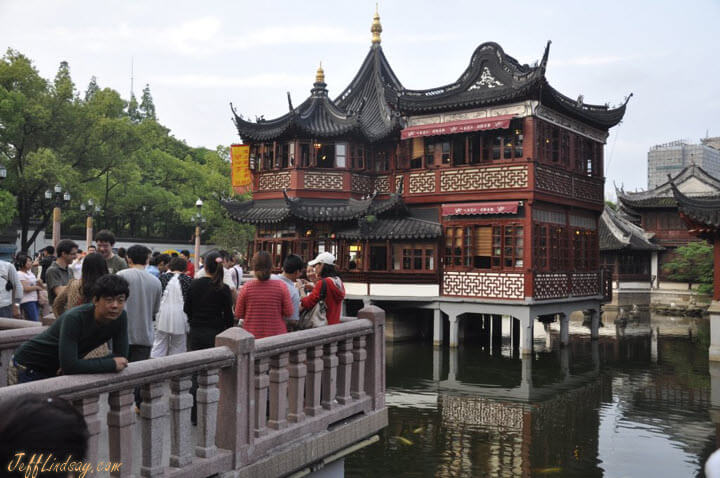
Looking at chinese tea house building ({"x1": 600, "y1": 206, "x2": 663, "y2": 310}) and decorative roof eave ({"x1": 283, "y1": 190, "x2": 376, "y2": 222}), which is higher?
decorative roof eave ({"x1": 283, "y1": 190, "x2": 376, "y2": 222})

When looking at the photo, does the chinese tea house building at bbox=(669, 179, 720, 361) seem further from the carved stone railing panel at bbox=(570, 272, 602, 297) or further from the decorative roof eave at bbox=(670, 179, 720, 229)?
the carved stone railing panel at bbox=(570, 272, 602, 297)

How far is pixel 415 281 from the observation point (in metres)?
23.6

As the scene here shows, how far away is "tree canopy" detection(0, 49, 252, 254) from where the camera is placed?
31172 mm

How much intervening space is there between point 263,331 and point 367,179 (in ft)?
65.1

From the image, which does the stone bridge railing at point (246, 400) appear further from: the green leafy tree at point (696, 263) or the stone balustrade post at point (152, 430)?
the green leafy tree at point (696, 263)

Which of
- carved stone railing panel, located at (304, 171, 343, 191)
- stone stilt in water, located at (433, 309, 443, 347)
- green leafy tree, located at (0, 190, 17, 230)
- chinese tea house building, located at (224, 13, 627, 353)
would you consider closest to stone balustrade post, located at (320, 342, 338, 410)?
chinese tea house building, located at (224, 13, 627, 353)

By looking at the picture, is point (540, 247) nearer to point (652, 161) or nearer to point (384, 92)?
point (384, 92)

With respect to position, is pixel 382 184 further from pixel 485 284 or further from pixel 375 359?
pixel 375 359

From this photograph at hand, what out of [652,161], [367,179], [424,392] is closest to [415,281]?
[367,179]

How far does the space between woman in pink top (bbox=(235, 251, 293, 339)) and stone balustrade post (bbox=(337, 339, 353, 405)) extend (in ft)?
2.22

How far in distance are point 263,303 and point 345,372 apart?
114 centimetres

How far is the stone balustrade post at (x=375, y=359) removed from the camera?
7.54m

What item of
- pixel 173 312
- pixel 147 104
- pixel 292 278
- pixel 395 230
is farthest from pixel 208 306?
pixel 147 104

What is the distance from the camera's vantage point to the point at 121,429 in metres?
4.22
